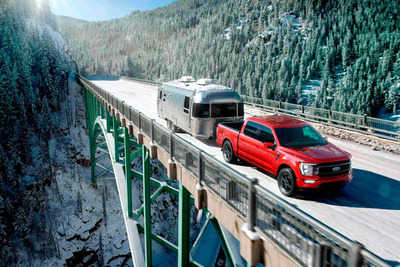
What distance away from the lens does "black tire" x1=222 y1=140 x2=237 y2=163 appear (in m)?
8.66

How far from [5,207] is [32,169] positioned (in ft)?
30.6

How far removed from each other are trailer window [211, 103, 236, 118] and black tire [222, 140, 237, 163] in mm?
2033

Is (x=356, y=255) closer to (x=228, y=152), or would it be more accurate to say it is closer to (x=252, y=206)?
(x=252, y=206)

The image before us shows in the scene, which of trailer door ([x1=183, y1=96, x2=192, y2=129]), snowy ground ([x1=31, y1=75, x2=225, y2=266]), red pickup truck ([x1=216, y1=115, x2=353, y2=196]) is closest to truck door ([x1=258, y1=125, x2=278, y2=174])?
red pickup truck ([x1=216, y1=115, x2=353, y2=196])

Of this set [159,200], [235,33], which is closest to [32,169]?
[159,200]

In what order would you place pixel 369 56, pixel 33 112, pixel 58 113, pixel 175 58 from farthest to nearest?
pixel 175 58, pixel 369 56, pixel 58 113, pixel 33 112

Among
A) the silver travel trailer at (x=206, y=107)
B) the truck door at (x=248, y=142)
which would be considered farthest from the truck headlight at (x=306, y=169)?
the silver travel trailer at (x=206, y=107)

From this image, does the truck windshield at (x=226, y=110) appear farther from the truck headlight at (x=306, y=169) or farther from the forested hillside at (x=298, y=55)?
the forested hillside at (x=298, y=55)

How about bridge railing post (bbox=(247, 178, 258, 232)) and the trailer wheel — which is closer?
bridge railing post (bbox=(247, 178, 258, 232))

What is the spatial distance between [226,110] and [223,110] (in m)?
0.14

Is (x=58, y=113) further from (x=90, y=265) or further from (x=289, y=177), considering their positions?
(x=289, y=177)

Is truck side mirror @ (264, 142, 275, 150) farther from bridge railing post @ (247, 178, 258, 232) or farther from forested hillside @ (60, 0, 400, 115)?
forested hillside @ (60, 0, 400, 115)

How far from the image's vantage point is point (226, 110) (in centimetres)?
1100

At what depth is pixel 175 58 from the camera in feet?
481
